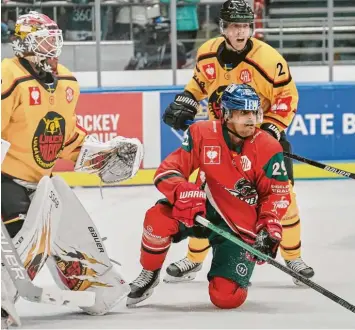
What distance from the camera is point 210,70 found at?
15.6 feet

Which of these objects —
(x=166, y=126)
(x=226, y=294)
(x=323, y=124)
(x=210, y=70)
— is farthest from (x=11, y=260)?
(x=323, y=124)

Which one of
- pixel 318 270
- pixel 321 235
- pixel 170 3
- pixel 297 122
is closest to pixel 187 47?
pixel 170 3

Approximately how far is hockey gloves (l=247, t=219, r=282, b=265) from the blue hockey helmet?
37 centimetres

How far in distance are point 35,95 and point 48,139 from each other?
0.56ft

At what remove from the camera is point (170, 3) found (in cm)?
753

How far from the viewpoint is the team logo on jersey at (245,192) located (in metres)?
4.07

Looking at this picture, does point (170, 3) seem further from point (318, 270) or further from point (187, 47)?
point (318, 270)

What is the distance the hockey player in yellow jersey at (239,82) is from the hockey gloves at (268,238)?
0.71m

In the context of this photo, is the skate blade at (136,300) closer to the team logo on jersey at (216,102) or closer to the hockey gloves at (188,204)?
the hockey gloves at (188,204)

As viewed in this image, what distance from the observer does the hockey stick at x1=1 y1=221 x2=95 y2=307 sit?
3.44m

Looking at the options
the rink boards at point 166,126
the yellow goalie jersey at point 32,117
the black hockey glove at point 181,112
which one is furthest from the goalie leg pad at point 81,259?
the rink boards at point 166,126

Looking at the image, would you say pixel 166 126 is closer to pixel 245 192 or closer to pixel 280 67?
pixel 280 67

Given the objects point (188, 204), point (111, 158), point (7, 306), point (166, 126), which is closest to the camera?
point (7, 306)

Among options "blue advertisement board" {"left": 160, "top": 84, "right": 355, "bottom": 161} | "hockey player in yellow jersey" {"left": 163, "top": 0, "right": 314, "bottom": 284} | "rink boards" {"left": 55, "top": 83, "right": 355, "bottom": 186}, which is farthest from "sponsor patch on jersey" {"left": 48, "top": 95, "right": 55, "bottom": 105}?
"blue advertisement board" {"left": 160, "top": 84, "right": 355, "bottom": 161}
